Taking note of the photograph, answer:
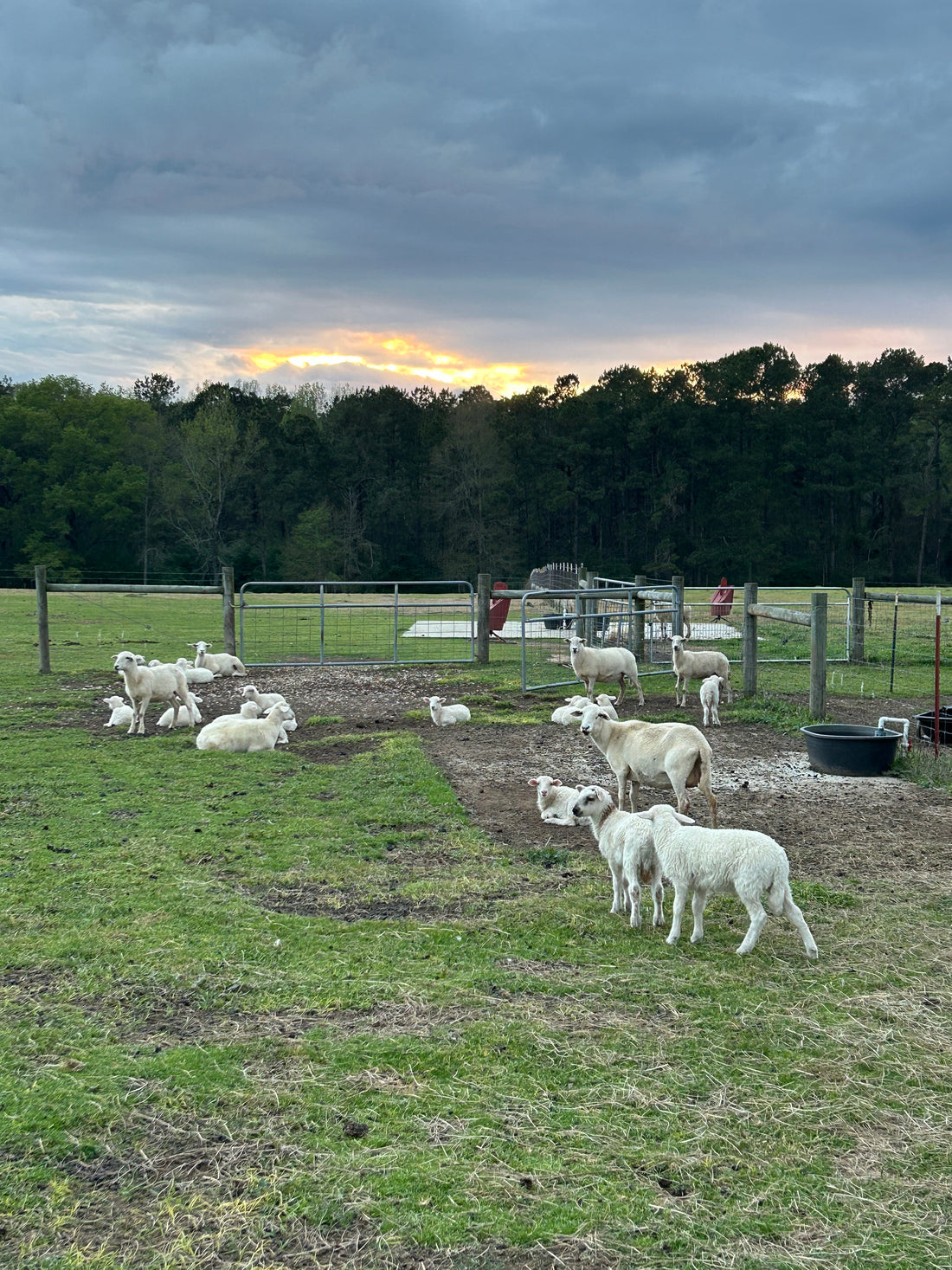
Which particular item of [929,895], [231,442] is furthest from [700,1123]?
[231,442]

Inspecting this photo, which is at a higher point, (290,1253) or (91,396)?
(91,396)

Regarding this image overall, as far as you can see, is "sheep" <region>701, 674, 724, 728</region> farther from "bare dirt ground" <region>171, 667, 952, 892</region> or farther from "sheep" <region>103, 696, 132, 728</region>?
"sheep" <region>103, 696, 132, 728</region>

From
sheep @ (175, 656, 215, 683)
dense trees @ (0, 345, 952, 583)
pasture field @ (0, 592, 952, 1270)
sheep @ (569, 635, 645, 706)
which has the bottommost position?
pasture field @ (0, 592, 952, 1270)

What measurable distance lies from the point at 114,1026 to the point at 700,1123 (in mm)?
2688

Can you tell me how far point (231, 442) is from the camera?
2478 inches

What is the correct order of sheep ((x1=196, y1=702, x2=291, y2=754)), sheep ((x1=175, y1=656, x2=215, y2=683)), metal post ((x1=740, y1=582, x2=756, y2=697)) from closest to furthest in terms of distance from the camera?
1. sheep ((x1=196, y1=702, x2=291, y2=754))
2. metal post ((x1=740, y1=582, x2=756, y2=697))
3. sheep ((x1=175, y1=656, x2=215, y2=683))

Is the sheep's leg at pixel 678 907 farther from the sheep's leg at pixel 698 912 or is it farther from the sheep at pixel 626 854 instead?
the sheep at pixel 626 854

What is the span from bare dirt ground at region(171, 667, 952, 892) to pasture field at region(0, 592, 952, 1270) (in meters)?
0.07

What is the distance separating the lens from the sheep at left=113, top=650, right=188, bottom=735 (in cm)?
1243

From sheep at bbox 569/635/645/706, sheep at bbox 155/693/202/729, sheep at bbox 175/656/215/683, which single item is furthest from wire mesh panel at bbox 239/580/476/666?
sheep at bbox 569/635/645/706

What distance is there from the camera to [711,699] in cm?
1257

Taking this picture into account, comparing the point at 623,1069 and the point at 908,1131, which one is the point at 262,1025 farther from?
the point at 908,1131

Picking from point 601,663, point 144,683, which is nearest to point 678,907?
point 144,683

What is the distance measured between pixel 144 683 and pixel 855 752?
850 cm
